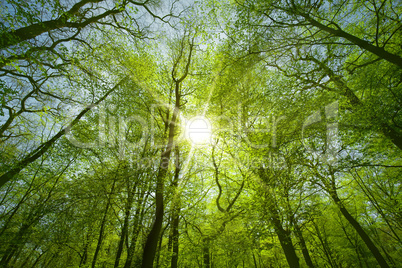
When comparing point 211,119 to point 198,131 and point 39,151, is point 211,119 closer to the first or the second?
point 198,131

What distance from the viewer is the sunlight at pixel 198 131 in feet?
26.7

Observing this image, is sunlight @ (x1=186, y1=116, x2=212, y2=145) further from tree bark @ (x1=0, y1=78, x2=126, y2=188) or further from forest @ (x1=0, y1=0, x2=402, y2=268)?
tree bark @ (x1=0, y1=78, x2=126, y2=188)

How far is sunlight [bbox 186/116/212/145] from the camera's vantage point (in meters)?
8.15

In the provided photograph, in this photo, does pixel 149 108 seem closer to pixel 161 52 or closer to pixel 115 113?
pixel 115 113

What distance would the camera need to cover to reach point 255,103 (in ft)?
26.8

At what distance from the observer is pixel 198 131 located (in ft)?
27.4

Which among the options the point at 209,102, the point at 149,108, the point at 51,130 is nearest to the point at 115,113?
the point at 149,108

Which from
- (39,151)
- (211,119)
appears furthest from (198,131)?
(39,151)

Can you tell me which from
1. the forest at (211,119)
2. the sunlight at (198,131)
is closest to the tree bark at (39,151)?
the forest at (211,119)

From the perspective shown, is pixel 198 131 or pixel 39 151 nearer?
pixel 39 151

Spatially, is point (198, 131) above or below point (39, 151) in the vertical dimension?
above

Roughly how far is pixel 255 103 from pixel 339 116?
129 inches

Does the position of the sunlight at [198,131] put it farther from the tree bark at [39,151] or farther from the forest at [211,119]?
the tree bark at [39,151]

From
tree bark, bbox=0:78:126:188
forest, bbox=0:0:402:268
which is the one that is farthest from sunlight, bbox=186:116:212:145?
tree bark, bbox=0:78:126:188
